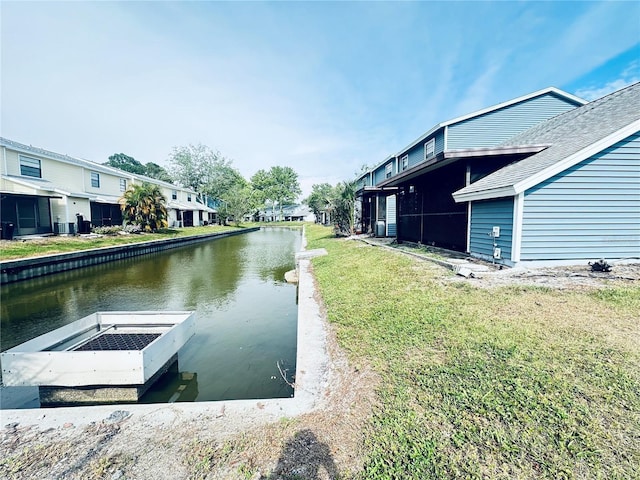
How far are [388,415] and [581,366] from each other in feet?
6.70

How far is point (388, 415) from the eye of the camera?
237 centimetres

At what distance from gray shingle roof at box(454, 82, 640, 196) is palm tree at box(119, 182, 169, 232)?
22.2 meters

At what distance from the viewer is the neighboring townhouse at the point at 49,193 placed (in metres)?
15.9

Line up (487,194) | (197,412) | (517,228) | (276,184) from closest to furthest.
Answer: (197,412) < (517,228) < (487,194) < (276,184)

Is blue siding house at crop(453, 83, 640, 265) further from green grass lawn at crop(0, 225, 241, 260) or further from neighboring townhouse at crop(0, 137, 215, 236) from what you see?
neighboring townhouse at crop(0, 137, 215, 236)

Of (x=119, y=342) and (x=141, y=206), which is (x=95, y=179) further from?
(x=119, y=342)

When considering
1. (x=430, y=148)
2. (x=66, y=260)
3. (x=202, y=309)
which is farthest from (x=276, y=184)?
(x=202, y=309)

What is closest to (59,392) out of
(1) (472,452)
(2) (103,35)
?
(1) (472,452)

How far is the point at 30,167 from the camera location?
690 inches

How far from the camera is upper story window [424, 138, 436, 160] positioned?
579 inches

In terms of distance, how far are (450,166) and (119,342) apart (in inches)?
382

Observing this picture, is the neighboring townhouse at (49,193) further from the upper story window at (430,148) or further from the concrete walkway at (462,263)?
the upper story window at (430,148)

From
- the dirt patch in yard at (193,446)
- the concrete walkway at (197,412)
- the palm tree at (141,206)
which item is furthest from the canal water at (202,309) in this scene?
the palm tree at (141,206)

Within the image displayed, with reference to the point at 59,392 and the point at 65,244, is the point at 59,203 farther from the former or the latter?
the point at 59,392
